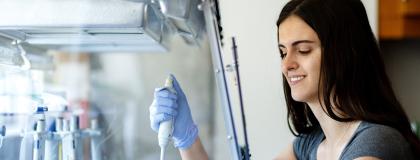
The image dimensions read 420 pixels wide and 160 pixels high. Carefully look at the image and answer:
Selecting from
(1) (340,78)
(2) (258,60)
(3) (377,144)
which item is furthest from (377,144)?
(2) (258,60)

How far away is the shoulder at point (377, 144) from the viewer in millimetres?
1001

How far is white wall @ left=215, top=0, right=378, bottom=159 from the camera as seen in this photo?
2.20 meters

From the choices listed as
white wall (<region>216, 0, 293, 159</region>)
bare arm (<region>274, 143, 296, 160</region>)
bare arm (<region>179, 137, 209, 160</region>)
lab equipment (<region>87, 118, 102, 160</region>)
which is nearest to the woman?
bare arm (<region>179, 137, 209, 160</region>)

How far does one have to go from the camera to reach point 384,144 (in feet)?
3.33

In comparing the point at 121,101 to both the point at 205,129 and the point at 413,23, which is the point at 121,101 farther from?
the point at 413,23

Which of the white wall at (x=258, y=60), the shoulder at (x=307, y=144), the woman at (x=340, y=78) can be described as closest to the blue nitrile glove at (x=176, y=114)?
the woman at (x=340, y=78)

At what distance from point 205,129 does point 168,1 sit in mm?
671

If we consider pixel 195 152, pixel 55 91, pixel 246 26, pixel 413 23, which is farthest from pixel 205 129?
pixel 413 23

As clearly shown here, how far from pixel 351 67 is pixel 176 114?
425 millimetres

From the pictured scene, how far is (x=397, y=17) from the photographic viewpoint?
2.16 meters

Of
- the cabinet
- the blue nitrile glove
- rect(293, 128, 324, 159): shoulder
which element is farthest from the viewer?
the cabinet

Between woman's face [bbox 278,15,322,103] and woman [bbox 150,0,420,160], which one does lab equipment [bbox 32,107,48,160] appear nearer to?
woman [bbox 150,0,420,160]

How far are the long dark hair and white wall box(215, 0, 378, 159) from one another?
1015 millimetres

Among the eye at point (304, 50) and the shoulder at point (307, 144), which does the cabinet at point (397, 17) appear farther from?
the eye at point (304, 50)
